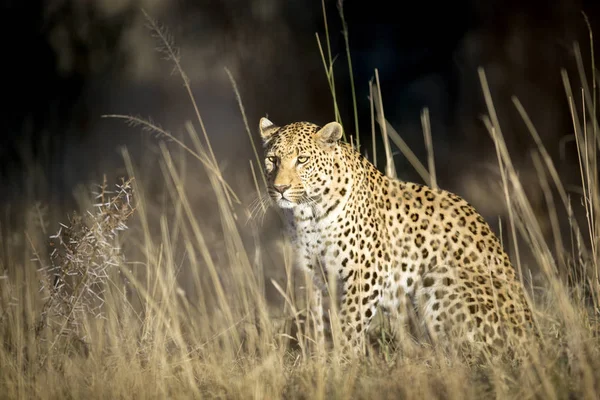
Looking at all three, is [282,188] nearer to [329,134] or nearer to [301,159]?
[301,159]

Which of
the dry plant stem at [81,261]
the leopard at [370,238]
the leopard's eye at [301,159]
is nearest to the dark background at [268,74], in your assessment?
the leopard at [370,238]

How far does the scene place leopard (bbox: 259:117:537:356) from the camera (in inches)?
205

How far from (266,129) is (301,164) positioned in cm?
54

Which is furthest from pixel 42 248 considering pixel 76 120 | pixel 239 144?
pixel 76 120

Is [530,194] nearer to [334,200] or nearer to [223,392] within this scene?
[334,200]

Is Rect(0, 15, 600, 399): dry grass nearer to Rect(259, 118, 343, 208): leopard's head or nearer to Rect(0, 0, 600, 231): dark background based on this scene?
Rect(259, 118, 343, 208): leopard's head

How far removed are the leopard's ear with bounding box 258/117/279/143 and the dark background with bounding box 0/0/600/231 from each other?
2723 millimetres

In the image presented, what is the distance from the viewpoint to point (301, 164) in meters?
5.41

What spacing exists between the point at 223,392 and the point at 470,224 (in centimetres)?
209

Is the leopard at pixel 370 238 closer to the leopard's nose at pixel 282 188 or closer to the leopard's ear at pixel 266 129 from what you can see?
the leopard's nose at pixel 282 188

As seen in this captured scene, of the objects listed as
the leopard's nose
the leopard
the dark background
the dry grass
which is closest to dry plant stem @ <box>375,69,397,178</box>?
the leopard

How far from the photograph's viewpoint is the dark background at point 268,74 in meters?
9.07

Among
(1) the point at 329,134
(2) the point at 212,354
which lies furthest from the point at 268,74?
(2) the point at 212,354

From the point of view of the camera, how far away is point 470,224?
533 centimetres
